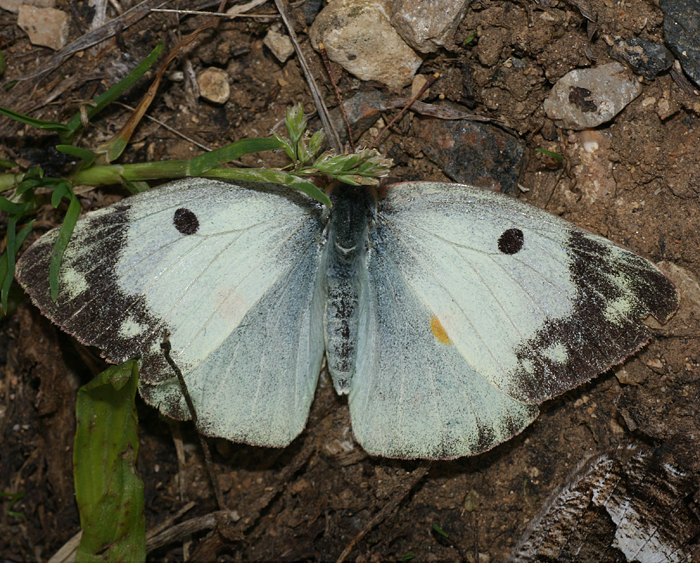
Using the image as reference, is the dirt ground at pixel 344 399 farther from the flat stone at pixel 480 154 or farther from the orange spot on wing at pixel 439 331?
the orange spot on wing at pixel 439 331


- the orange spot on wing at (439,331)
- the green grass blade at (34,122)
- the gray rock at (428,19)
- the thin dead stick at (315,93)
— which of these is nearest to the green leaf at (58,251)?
the green grass blade at (34,122)

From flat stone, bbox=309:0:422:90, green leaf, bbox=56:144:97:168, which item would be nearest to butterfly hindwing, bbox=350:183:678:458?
flat stone, bbox=309:0:422:90

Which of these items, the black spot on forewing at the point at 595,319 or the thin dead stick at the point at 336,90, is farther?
the thin dead stick at the point at 336,90

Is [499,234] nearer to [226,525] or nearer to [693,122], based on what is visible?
[693,122]

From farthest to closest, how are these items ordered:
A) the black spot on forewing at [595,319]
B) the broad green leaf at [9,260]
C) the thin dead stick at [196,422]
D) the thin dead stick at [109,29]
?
the thin dead stick at [109,29]
the broad green leaf at [9,260]
the thin dead stick at [196,422]
the black spot on forewing at [595,319]

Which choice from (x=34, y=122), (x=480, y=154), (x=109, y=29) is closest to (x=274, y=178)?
(x=480, y=154)

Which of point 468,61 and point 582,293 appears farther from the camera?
point 468,61

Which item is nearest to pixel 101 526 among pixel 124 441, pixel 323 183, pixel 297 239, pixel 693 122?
pixel 124 441
